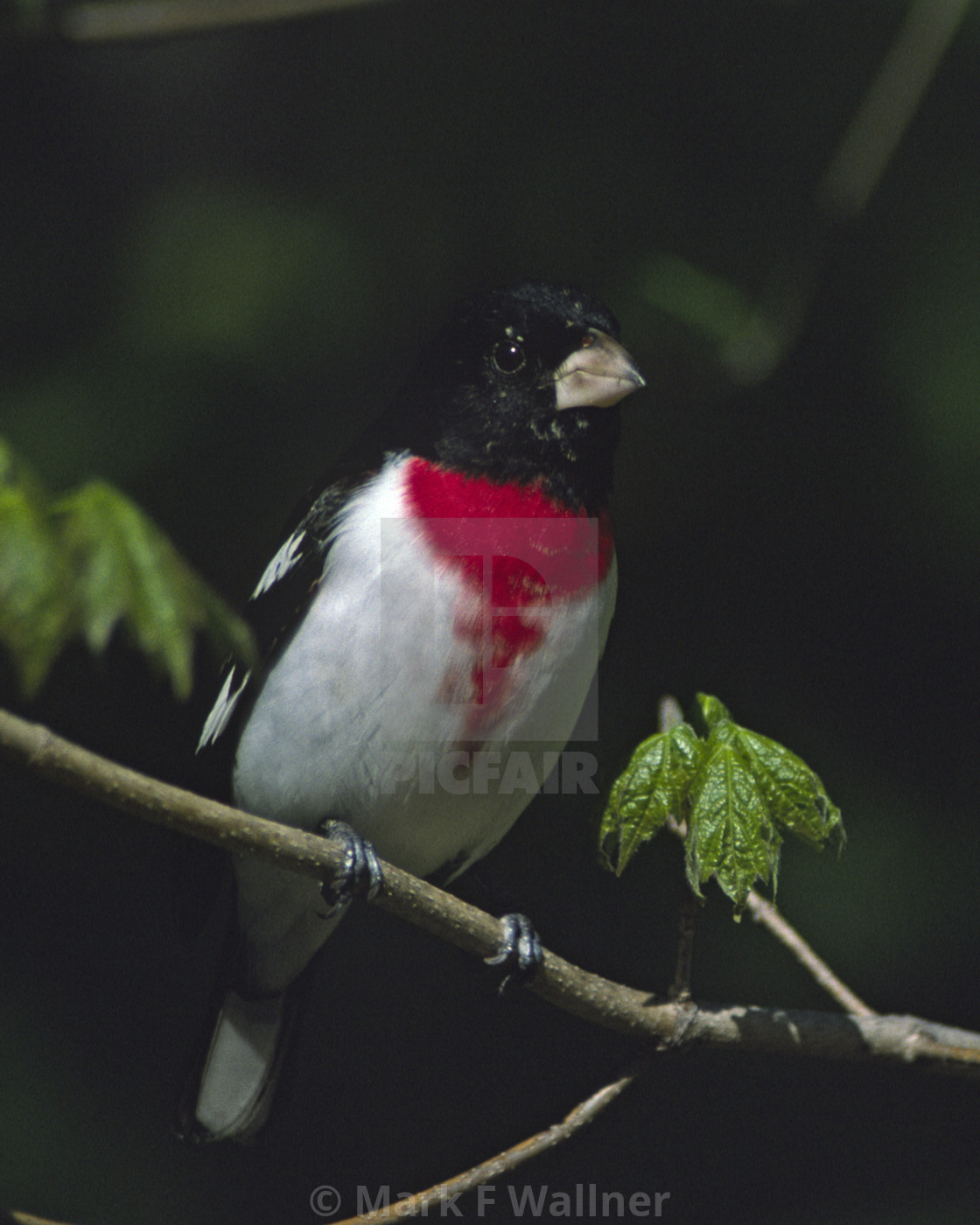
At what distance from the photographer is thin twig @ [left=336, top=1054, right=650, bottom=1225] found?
1748 mm

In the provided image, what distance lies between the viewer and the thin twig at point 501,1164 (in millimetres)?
1748

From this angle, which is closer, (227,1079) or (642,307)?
(227,1079)

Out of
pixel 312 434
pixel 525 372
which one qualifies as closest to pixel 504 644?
pixel 525 372

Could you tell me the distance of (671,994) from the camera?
6.37ft

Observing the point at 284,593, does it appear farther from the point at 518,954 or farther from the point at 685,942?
the point at 685,942

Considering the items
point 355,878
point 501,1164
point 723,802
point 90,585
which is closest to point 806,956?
point 723,802

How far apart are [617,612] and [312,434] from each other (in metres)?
0.82

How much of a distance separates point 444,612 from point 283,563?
39 centimetres

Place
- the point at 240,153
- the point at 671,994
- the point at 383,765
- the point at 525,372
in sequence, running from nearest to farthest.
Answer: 1. the point at 671,994
2. the point at 383,765
3. the point at 525,372
4. the point at 240,153

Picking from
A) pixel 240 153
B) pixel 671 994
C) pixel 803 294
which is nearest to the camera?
pixel 671 994

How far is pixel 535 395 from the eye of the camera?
2.24m

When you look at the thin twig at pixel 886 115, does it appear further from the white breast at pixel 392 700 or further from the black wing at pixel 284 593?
the black wing at pixel 284 593

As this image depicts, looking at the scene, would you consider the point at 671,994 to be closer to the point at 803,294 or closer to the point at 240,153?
the point at 803,294

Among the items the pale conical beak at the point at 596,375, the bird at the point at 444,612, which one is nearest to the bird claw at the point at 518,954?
the bird at the point at 444,612
